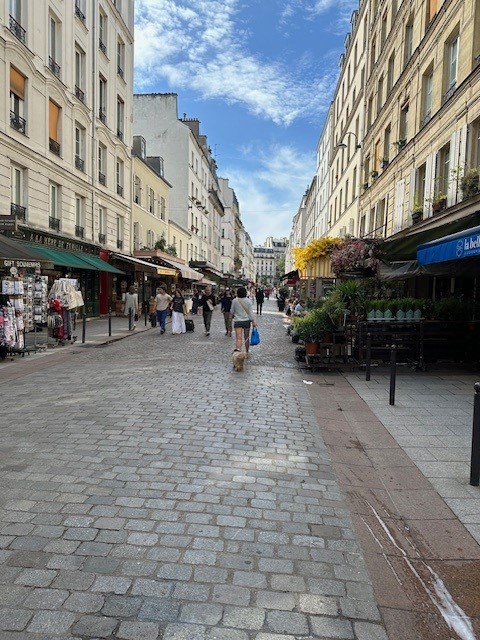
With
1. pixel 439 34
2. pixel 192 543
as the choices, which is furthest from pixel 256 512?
pixel 439 34

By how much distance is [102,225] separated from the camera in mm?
23297

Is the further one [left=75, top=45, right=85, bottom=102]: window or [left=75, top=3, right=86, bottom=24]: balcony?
[left=75, top=45, right=85, bottom=102]: window

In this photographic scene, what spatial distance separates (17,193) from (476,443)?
16230 millimetres

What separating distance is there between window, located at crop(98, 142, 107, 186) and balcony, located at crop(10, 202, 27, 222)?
7518mm

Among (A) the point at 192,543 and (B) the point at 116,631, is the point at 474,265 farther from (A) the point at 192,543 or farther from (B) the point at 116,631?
(B) the point at 116,631

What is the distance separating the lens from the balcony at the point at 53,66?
57.1 feet

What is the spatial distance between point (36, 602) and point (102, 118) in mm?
24183

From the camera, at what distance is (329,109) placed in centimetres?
3938

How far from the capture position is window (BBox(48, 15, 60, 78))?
17547mm

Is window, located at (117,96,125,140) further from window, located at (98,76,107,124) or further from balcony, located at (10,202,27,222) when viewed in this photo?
balcony, located at (10,202,27,222)

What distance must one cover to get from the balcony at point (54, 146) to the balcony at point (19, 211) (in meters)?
3.40

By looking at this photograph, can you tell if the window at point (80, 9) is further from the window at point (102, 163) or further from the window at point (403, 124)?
the window at point (403, 124)

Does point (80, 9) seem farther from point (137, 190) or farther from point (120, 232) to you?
point (120, 232)

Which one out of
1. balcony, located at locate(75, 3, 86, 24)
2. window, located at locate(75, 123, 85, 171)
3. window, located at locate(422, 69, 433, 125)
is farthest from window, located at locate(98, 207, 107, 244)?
window, located at locate(422, 69, 433, 125)
